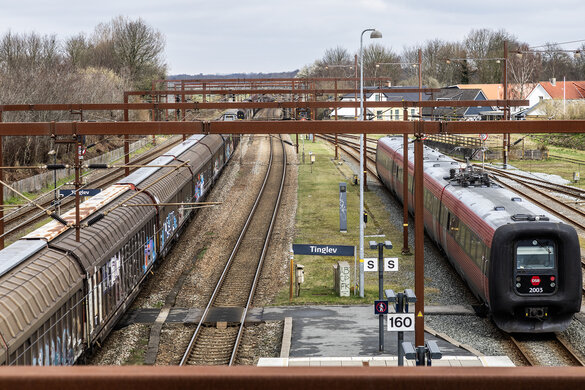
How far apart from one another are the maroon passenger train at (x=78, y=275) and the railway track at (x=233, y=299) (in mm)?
2397

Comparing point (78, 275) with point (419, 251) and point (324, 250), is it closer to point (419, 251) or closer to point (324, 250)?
point (324, 250)

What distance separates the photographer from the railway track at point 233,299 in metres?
16.9

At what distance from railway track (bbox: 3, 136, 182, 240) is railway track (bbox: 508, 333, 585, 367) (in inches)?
508

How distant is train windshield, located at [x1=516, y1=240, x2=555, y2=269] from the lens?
54.9 ft

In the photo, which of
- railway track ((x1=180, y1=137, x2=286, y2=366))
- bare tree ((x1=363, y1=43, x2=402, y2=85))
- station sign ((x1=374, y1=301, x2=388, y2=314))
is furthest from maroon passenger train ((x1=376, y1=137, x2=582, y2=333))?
bare tree ((x1=363, y1=43, x2=402, y2=85))

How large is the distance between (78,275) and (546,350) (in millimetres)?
11416

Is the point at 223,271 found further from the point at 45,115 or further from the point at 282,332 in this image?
the point at 45,115

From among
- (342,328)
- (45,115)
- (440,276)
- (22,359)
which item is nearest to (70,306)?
(22,359)

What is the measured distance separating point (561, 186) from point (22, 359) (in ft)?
112

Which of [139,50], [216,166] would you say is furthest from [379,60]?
[216,166]

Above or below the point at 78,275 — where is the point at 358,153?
above

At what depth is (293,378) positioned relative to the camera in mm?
1611

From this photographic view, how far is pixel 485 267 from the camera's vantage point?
17453mm

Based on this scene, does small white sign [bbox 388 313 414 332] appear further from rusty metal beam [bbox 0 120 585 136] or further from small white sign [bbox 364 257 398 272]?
small white sign [bbox 364 257 398 272]
